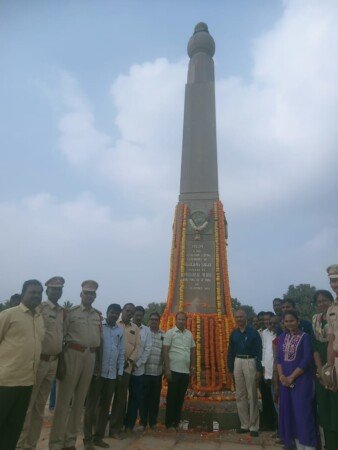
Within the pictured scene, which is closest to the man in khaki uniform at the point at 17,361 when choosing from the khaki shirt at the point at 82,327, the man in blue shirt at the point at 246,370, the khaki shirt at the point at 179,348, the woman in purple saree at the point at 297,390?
the khaki shirt at the point at 82,327

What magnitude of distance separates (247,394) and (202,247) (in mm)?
2960

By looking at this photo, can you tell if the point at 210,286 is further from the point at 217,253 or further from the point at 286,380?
the point at 286,380

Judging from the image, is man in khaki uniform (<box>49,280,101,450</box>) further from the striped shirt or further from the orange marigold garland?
the orange marigold garland

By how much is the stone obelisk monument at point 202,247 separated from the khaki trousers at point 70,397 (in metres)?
2.64

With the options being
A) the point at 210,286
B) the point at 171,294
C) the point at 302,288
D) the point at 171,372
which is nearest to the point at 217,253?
the point at 210,286

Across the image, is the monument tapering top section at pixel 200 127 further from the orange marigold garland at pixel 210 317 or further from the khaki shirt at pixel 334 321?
the khaki shirt at pixel 334 321

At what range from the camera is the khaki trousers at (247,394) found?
16.2ft

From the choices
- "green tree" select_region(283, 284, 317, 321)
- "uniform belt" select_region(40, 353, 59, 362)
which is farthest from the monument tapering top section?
"green tree" select_region(283, 284, 317, 321)

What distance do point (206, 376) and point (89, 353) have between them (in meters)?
2.91

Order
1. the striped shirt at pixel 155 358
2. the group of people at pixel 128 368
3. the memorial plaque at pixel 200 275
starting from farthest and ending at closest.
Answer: the memorial plaque at pixel 200 275
the striped shirt at pixel 155 358
the group of people at pixel 128 368

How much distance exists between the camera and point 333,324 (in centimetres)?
340

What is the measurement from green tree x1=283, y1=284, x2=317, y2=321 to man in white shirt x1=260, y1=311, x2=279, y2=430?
71.3 feet

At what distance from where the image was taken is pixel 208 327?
6.57 meters

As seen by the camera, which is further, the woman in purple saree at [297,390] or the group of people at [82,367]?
the woman in purple saree at [297,390]
